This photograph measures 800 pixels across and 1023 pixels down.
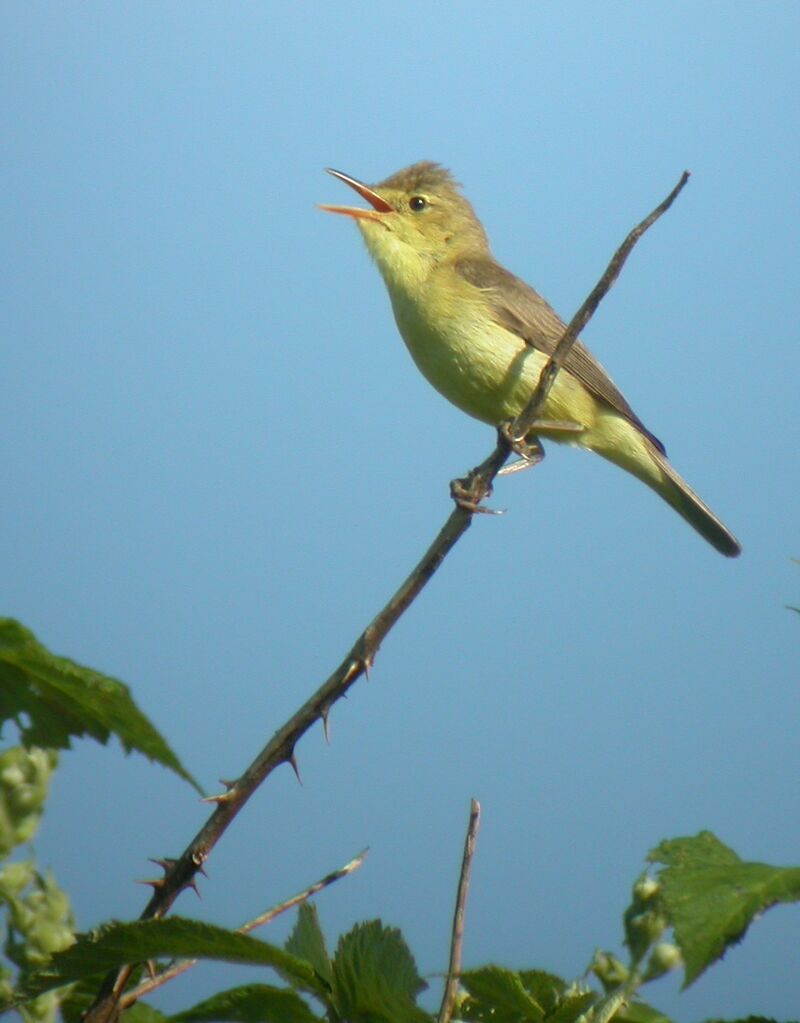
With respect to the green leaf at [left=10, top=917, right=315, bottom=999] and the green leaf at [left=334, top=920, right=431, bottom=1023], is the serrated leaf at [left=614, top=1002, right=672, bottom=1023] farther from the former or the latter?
the green leaf at [left=10, top=917, right=315, bottom=999]

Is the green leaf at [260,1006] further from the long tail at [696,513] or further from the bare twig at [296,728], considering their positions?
the long tail at [696,513]

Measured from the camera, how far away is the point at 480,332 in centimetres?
476

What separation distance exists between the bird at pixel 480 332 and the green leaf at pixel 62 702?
3.03 meters

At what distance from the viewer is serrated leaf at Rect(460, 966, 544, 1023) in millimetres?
1272

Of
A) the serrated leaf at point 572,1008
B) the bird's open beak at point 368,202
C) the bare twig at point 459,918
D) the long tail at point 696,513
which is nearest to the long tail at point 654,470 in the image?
the long tail at point 696,513

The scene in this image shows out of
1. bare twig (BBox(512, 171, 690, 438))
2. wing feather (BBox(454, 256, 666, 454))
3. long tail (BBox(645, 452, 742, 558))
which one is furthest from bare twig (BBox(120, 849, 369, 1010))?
long tail (BBox(645, 452, 742, 558))

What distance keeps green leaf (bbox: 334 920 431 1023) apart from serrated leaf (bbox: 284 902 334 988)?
4cm

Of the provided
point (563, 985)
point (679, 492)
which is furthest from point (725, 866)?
point (679, 492)

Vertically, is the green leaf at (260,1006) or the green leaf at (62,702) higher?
the green leaf at (62,702)

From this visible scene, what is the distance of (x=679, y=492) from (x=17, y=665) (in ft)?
15.0

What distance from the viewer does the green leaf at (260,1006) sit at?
1.28 m

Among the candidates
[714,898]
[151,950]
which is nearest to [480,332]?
[714,898]

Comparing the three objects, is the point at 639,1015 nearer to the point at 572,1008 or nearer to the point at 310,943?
the point at 572,1008

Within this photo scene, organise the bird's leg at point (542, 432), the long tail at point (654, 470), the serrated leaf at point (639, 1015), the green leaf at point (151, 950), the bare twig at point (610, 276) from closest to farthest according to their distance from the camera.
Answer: the green leaf at point (151, 950) → the serrated leaf at point (639, 1015) → the bare twig at point (610, 276) → the bird's leg at point (542, 432) → the long tail at point (654, 470)
